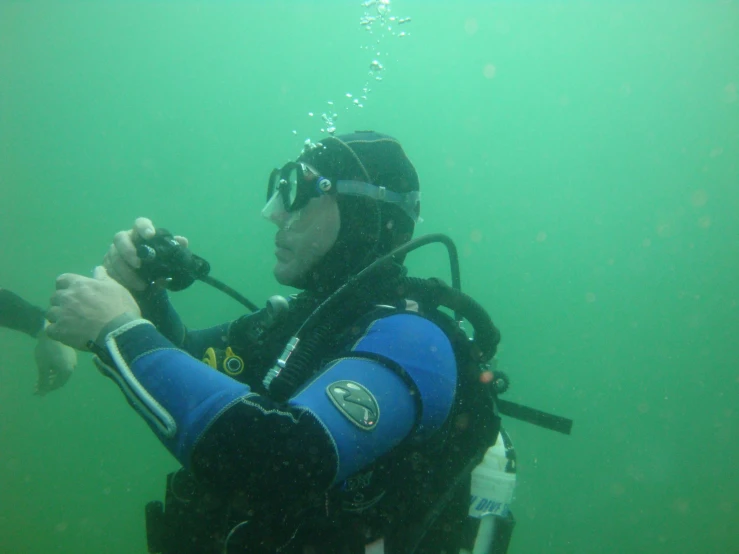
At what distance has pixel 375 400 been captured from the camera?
52.9 inches

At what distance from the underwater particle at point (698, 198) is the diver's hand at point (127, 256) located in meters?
100

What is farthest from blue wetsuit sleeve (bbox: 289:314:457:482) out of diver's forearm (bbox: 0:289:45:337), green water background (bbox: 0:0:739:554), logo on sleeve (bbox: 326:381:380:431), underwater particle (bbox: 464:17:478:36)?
underwater particle (bbox: 464:17:478:36)

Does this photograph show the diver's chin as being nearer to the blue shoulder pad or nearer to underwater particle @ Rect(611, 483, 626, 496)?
the blue shoulder pad

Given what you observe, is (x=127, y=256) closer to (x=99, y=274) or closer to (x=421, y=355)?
(x=99, y=274)

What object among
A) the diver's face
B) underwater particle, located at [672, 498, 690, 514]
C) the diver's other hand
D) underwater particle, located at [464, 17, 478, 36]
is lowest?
underwater particle, located at [672, 498, 690, 514]

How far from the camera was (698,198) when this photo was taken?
83500 millimetres

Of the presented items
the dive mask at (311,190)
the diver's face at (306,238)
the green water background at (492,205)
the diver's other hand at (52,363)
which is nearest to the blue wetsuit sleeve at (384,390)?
the diver's face at (306,238)

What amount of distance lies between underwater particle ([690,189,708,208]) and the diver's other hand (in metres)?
100

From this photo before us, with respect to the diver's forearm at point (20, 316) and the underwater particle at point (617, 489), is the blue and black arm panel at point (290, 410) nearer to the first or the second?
the diver's forearm at point (20, 316)

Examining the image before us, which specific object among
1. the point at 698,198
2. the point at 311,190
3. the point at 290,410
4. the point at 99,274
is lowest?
the point at 290,410

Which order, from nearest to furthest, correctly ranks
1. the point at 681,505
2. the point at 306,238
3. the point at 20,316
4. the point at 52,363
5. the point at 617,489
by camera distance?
the point at 306,238
the point at 52,363
the point at 20,316
the point at 617,489
the point at 681,505

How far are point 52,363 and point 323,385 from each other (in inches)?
123

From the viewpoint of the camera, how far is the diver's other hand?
3379 millimetres

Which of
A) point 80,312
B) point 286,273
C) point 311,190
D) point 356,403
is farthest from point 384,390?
point 311,190
